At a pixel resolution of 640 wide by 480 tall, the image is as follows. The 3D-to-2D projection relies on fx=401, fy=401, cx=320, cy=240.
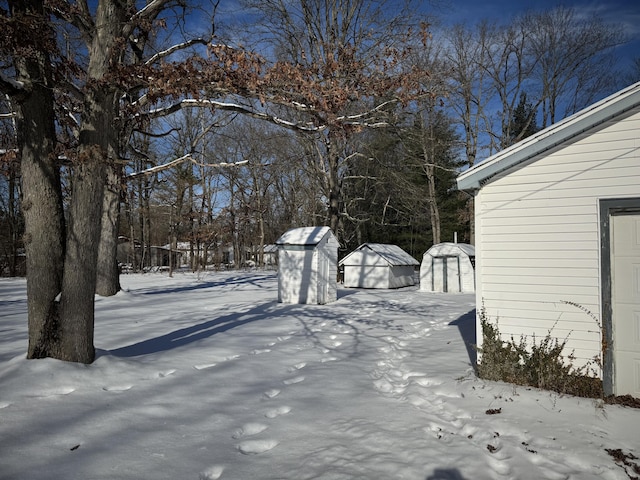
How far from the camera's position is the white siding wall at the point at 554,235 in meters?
4.83

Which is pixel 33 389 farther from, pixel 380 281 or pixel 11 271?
pixel 11 271

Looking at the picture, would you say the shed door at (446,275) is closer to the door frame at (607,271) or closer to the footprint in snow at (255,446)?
the door frame at (607,271)

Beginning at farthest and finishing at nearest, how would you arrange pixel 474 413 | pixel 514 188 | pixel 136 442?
pixel 514 188
pixel 474 413
pixel 136 442

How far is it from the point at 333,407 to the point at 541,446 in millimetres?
1953

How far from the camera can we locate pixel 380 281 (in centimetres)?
1934

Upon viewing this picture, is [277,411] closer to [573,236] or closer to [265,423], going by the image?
[265,423]

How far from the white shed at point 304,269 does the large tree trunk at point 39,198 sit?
8.12 meters

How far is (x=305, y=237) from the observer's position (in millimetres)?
12625

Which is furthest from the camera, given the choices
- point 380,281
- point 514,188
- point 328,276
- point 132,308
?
point 380,281

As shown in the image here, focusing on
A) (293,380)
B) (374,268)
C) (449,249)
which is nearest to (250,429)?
(293,380)

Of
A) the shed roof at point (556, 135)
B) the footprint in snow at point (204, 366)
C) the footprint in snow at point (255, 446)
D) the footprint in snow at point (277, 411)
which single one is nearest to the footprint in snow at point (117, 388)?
the footprint in snow at point (204, 366)

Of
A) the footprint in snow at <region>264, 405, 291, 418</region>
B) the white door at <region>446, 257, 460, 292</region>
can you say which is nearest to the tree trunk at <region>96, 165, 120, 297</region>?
the footprint in snow at <region>264, 405, 291, 418</region>

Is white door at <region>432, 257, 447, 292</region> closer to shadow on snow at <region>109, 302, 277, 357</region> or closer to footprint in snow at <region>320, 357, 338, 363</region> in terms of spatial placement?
shadow on snow at <region>109, 302, 277, 357</region>

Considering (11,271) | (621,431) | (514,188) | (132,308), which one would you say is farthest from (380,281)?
(11,271)
